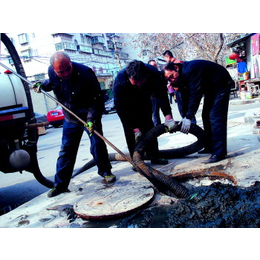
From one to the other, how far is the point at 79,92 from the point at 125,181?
1.26 m

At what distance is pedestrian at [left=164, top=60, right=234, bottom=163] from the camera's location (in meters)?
3.10

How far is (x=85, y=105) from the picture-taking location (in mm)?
3141

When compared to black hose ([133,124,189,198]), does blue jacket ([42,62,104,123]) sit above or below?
above

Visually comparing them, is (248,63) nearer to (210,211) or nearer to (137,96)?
(137,96)

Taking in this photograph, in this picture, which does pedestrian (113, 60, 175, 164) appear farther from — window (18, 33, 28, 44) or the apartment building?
window (18, 33, 28, 44)

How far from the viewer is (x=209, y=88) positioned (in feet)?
10.8

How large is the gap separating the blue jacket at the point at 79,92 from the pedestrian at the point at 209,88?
0.95 metres

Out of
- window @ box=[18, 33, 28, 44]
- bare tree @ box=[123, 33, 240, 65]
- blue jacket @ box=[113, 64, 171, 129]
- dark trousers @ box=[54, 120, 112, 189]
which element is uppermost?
window @ box=[18, 33, 28, 44]

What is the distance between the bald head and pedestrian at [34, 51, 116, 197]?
9 cm

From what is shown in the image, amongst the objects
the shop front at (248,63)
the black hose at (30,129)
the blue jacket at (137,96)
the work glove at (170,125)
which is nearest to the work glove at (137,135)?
the blue jacket at (137,96)

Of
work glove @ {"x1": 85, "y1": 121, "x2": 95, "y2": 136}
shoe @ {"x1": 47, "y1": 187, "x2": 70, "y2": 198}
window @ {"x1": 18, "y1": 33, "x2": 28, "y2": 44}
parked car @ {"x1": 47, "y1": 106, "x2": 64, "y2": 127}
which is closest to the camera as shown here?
work glove @ {"x1": 85, "y1": 121, "x2": 95, "y2": 136}

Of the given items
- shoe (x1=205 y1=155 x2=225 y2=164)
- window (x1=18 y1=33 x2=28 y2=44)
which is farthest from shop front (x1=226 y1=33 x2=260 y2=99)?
window (x1=18 y1=33 x2=28 y2=44)

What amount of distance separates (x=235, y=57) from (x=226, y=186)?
1484 cm

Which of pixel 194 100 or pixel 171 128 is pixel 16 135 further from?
pixel 194 100
